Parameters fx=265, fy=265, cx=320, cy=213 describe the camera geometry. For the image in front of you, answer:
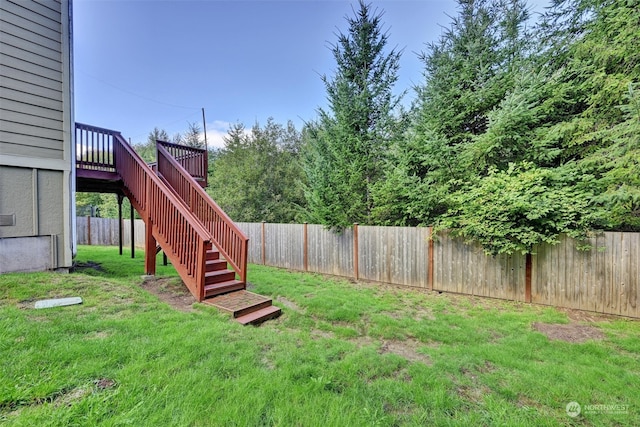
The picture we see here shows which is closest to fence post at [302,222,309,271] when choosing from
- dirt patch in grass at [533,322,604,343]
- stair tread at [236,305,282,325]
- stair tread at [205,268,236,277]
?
stair tread at [205,268,236,277]

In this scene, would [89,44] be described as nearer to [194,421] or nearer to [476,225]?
[194,421]

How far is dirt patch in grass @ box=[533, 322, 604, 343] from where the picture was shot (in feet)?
11.7

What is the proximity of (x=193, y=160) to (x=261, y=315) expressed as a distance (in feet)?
18.2

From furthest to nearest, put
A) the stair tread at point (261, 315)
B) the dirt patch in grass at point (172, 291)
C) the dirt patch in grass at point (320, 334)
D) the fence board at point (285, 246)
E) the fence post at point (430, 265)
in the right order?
the fence board at point (285, 246) < the fence post at point (430, 265) < the dirt patch in grass at point (172, 291) < the stair tread at point (261, 315) < the dirt patch in grass at point (320, 334)

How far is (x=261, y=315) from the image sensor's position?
396 cm

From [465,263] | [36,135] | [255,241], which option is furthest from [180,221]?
[465,263]

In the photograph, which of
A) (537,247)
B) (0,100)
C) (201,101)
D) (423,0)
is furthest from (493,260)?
(201,101)

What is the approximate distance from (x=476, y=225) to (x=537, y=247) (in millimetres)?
1142

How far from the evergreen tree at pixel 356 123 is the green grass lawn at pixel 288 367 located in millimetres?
4343

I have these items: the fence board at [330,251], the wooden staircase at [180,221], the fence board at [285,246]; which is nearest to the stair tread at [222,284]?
the wooden staircase at [180,221]

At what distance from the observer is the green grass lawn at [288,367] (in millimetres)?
1852

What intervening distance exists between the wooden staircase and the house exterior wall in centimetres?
105

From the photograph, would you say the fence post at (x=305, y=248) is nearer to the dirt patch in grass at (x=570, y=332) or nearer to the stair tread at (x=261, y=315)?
the stair tread at (x=261, y=315)

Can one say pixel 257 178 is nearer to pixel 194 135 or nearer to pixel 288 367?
pixel 288 367
